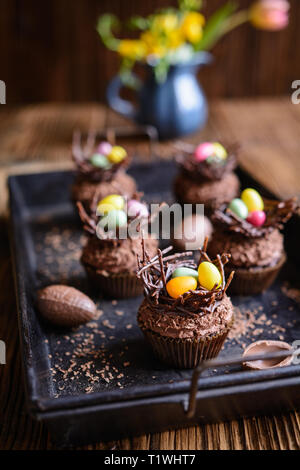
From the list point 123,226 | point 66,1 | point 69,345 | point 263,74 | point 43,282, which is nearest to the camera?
point 69,345

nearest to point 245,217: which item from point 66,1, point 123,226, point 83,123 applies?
point 123,226

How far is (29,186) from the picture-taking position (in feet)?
7.54

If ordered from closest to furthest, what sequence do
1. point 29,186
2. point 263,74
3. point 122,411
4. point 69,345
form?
1. point 122,411
2. point 69,345
3. point 29,186
4. point 263,74

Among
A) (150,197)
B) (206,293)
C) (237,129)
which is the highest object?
(237,129)

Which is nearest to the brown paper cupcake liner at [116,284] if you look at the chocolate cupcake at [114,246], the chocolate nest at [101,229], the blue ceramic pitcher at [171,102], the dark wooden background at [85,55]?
the chocolate cupcake at [114,246]

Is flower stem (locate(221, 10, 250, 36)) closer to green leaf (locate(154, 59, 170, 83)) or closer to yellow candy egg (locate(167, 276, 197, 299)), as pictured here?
green leaf (locate(154, 59, 170, 83))

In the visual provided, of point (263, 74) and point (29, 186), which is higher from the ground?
point (263, 74)

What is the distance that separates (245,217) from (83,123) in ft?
5.72

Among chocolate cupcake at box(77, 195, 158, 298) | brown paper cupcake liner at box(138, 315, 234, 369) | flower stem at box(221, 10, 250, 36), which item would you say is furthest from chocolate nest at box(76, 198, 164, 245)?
flower stem at box(221, 10, 250, 36)

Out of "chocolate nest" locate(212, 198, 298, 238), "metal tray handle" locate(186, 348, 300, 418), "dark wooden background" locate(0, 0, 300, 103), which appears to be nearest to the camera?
"metal tray handle" locate(186, 348, 300, 418)

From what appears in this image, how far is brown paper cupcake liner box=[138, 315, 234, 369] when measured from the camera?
133 centimetres

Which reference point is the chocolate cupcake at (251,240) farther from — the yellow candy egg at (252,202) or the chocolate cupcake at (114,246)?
the chocolate cupcake at (114,246)

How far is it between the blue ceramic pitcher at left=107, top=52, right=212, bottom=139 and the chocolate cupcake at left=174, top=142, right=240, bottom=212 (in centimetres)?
73

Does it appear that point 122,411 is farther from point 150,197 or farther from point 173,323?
point 150,197
